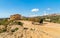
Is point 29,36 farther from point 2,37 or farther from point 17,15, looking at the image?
point 17,15

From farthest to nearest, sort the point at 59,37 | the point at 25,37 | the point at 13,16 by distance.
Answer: the point at 13,16 < the point at 59,37 < the point at 25,37

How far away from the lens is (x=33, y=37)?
15422mm

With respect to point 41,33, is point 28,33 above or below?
above

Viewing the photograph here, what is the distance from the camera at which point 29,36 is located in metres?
15.7

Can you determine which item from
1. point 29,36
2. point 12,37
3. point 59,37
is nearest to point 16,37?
point 12,37

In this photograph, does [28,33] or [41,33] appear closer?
[28,33]

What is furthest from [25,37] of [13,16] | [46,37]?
[13,16]

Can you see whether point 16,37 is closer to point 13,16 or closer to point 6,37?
point 6,37

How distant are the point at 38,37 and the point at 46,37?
953mm

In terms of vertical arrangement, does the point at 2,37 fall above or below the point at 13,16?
below

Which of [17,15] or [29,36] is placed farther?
[17,15]

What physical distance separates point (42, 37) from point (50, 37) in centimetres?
96

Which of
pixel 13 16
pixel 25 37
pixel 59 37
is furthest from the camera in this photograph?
pixel 13 16

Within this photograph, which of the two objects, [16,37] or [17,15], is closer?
[16,37]
